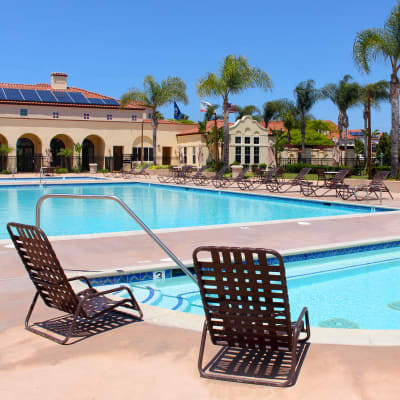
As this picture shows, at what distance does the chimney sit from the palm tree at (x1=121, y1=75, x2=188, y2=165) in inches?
306

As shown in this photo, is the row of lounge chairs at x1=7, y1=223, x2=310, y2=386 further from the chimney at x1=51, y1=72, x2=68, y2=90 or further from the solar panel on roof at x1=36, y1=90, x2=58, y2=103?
the chimney at x1=51, y1=72, x2=68, y2=90

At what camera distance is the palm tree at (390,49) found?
22828 mm

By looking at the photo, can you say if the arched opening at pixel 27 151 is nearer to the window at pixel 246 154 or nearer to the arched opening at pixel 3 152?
the arched opening at pixel 3 152

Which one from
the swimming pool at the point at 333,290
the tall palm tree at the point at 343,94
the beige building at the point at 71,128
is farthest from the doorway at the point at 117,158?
the swimming pool at the point at 333,290

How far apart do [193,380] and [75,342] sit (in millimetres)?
1197

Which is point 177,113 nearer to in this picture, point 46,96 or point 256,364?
point 46,96

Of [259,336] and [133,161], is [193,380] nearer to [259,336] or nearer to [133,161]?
[259,336]

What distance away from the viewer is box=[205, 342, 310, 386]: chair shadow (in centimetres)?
344

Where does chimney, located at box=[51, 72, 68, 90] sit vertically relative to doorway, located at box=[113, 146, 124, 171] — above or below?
above

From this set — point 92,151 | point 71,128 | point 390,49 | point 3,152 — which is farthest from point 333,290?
point 92,151

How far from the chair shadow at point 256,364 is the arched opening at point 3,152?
3818cm

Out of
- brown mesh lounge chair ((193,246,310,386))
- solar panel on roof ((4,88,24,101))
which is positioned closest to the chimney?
solar panel on roof ((4,88,24,101))

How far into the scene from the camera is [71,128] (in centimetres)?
4234

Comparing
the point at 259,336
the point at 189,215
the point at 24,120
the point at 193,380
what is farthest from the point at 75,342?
the point at 24,120
